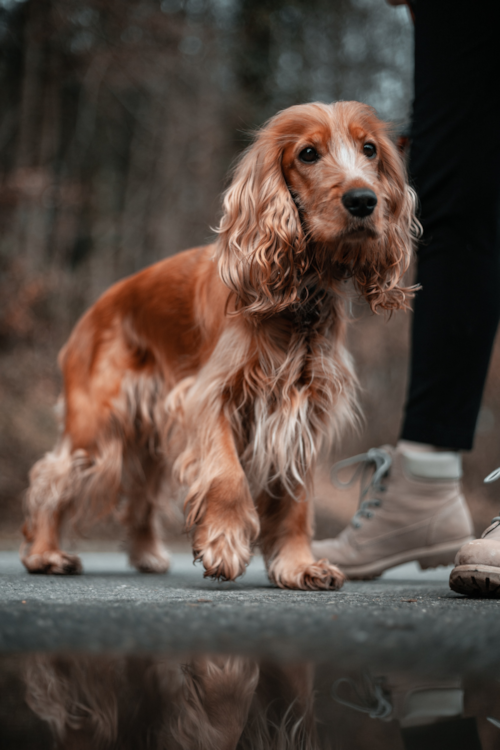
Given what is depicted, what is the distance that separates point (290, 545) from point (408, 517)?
39cm

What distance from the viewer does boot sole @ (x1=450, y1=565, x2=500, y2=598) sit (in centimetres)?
156

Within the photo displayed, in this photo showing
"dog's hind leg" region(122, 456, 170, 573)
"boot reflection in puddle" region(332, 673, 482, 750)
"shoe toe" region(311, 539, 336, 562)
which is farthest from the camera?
"dog's hind leg" region(122, 456, 170, 573)

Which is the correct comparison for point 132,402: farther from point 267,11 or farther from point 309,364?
point 267,11

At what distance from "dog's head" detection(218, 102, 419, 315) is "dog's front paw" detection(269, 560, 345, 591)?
72 cm

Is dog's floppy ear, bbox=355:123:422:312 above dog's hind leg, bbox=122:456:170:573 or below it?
above

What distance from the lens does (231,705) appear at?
0.86 metres

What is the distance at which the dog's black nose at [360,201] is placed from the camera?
6.01 ft

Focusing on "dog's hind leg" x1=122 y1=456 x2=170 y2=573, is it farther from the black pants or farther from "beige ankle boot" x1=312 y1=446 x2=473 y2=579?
the black pants

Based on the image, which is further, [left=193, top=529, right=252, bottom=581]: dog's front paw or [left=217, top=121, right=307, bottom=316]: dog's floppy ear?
[left=217, top=121, right=307, bottom=316]: dog's floppy ear

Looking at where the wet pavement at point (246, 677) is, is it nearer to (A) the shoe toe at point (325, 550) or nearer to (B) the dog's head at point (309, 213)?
(B) the dog's head at point (309, 213)

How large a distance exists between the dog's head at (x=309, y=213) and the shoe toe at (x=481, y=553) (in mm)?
797

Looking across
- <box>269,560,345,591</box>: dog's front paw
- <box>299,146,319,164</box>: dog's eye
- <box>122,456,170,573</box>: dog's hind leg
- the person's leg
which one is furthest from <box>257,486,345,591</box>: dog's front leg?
<box>299,146,319,164</box>: dog's eye

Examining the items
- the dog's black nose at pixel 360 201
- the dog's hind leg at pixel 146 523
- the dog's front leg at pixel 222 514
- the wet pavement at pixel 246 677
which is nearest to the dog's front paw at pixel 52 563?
the dog's hind leg at pixel 146 523

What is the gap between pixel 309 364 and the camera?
211 cm
